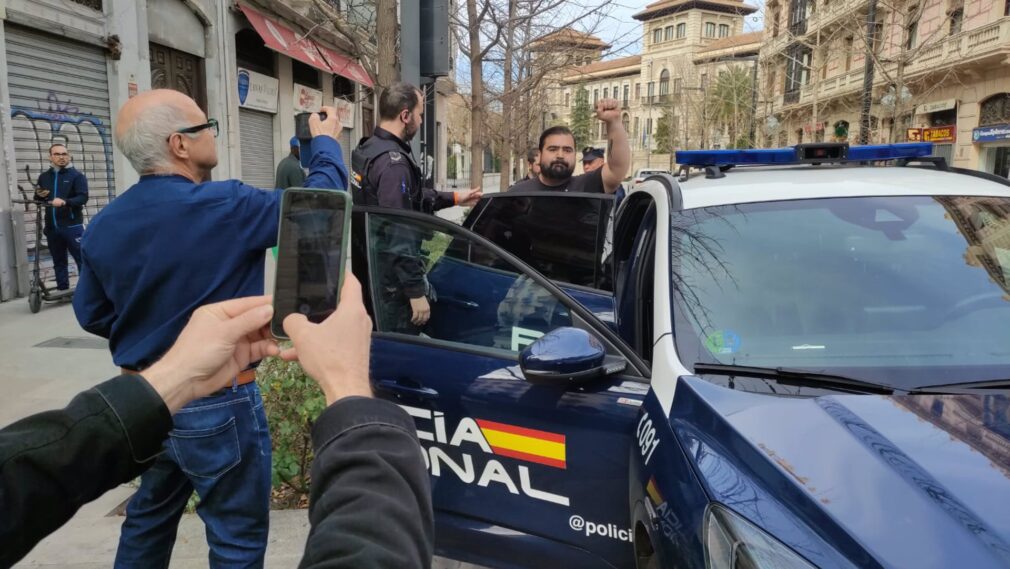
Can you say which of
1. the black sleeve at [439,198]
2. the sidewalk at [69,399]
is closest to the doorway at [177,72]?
the sidewalk at [69,399]

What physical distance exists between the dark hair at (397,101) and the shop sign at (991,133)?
27.0m

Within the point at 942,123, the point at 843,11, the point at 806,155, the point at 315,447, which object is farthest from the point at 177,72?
the point at 942,123

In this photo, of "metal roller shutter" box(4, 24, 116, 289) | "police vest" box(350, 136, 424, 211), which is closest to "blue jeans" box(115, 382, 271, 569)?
"police vest" box(350, 136, 424, 211)

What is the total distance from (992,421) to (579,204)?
2.90 meters

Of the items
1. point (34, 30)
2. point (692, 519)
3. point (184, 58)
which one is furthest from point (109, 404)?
point (184, 58)

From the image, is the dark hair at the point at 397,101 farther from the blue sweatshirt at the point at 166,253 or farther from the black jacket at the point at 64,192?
the black jacket at the point at 64,192

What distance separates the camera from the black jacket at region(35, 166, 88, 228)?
7.82 meters

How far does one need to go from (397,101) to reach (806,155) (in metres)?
2.25

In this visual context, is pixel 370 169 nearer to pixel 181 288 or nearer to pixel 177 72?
pixel 181 288

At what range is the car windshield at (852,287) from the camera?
2123mm

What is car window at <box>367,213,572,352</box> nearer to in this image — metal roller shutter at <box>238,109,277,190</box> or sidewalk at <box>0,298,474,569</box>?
sidewalk at <box>0,298,474,569</box>

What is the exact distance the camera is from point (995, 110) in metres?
25.4

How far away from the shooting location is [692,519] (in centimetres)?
165

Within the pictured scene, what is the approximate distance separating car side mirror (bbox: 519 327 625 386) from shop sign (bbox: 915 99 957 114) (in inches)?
1166
